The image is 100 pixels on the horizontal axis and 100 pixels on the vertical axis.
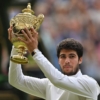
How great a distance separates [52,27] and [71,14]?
46 centimetres

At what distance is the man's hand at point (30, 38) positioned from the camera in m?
3.99

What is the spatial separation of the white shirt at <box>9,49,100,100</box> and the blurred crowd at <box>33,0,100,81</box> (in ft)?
18.0

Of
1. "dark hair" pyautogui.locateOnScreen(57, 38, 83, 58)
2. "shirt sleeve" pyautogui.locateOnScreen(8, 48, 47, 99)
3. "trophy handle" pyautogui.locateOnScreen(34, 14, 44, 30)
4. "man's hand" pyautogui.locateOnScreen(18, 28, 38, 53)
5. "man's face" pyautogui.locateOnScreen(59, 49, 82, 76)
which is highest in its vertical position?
"trophy handle" pyautogui.locateOnScreen(34, 14, 44, 30)

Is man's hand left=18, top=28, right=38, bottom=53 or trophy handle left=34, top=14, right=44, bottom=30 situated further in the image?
trophy handle left=34, top=14, right=44, bottom=30

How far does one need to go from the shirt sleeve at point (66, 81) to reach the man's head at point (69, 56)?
4.4 inches

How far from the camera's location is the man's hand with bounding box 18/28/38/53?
3.99 metres

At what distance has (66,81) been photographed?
4109 mm

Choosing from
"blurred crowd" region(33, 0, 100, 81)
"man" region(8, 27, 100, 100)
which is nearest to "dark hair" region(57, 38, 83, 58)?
"man" region(8, 27, 100, 100)

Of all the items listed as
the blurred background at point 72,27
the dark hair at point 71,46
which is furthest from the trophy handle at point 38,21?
the blurred background at point 72,27

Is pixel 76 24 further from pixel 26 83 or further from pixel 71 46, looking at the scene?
pixel 71 46

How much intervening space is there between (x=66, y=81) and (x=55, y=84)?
10cm

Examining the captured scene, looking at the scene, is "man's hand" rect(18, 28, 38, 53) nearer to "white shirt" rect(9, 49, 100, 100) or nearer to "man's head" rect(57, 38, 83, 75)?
"white shirt" rect(9, 49, 100, 100)

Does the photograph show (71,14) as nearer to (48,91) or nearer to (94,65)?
(94,65)

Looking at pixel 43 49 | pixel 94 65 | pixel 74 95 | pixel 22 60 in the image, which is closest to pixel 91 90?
pixel 74 95
